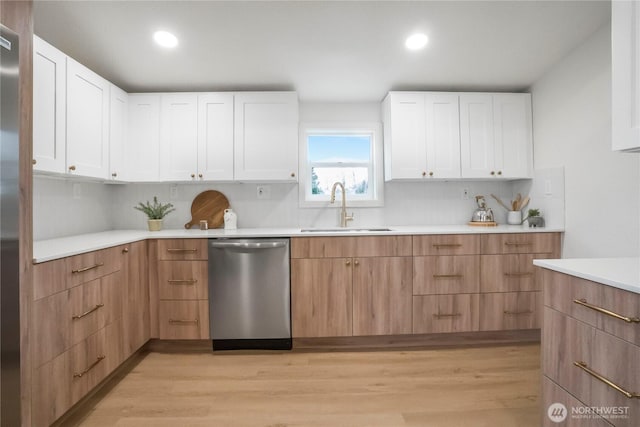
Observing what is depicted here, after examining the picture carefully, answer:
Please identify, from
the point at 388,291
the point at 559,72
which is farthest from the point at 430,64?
the point at 388,291

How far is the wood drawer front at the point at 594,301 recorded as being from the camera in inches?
40.0

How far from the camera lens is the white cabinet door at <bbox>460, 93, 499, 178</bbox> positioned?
2.88 meters

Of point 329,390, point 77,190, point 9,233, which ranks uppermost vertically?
point 77,190

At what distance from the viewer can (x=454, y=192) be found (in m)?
3.19

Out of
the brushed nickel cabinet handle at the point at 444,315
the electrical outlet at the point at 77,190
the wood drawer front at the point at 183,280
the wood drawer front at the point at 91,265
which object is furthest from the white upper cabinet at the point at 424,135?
the electrical outlet at the point at 77,190

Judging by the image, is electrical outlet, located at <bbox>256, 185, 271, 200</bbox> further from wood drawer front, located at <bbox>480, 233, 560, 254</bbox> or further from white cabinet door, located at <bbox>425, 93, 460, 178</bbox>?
wood drawer front, located at <bbox>480, 233, 560, 254</bbox>

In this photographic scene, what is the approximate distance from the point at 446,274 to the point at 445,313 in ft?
1.01

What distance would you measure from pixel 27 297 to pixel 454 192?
10.6 feet

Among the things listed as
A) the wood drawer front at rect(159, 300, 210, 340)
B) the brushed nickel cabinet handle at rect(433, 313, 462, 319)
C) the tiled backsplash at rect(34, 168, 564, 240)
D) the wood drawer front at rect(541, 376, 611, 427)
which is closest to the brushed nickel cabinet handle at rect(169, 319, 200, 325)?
the wood drawer front at rect(159, 300, 210, 340)

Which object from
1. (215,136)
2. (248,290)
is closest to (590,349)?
(248,290)

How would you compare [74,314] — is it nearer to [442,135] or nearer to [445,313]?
[445,313]

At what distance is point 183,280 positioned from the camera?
8.12 ft

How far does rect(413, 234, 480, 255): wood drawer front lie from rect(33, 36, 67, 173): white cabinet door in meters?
2.49

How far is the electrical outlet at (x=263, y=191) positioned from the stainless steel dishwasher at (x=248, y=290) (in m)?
0.76
